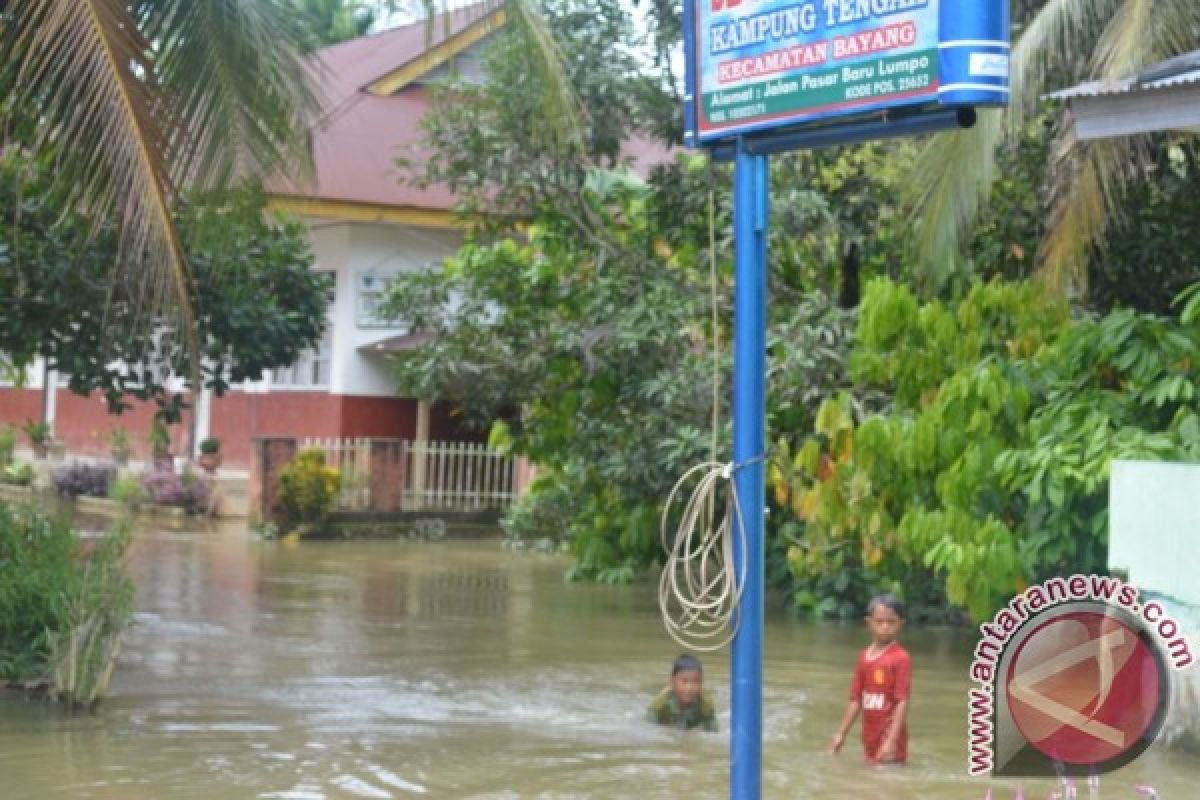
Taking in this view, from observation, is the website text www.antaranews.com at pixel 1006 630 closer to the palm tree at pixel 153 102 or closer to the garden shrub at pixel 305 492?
the palm tree at pixel 153 102

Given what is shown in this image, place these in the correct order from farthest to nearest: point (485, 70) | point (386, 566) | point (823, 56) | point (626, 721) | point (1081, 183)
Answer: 1. point (386, 566)
2. point (485, 70)
3. point (1081, 183)
4. point (626, 721)
5. point (823, 56)

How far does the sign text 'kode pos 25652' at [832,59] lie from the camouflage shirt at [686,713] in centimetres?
481

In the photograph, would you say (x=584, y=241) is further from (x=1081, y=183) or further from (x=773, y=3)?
A: (x=773, y=3)

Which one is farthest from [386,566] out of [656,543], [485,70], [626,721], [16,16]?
[16,16]

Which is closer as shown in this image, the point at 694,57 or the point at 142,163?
the point at 694,57

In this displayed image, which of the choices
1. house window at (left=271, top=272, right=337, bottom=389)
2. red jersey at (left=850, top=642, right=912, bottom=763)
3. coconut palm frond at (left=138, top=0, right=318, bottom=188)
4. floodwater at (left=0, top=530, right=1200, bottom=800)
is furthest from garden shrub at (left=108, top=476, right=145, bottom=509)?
red jersey at (left=850, top=642, right=912, bottom=763)

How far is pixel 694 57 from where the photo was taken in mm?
6805

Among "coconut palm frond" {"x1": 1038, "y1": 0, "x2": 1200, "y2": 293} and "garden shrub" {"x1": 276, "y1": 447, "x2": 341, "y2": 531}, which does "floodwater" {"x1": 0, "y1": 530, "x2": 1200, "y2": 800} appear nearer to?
"coconut palm frond" {"x1": 1038, "y1": 0, "x2": 1200, "y2": 293}

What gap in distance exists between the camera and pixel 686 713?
10766 mm

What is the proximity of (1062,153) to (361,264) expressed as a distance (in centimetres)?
1614

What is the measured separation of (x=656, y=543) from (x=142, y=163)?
9020mm

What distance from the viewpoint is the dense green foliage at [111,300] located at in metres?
13.3

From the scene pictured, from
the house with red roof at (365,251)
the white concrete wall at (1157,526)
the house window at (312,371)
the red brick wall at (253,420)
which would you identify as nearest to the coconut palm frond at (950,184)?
the white concrete wall at (1157,526)

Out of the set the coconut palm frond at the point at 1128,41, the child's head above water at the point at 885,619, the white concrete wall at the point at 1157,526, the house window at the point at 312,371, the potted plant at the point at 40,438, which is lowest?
the child's head above water at the point at 885,619
